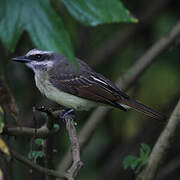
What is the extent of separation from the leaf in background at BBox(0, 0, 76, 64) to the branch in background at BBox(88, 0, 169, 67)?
3109mm

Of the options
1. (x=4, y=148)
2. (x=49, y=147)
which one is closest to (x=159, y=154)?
(x=49, y=147)

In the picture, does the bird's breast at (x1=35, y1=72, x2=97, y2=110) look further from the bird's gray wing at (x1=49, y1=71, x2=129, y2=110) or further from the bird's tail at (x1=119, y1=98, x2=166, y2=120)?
the bird's tail at (x1=119, y1=98, x2=166, y2=120)

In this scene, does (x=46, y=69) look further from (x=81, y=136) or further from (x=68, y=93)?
(x=81, y=136)

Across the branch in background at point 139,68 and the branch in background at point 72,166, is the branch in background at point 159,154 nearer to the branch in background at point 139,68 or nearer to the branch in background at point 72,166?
the branch in background at point 72,166

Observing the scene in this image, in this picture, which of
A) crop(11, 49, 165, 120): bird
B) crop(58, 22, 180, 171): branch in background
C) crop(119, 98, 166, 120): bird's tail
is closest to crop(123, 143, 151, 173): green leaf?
crop(119, 98, 166, 120): bird's tail

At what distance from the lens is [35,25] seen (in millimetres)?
1960

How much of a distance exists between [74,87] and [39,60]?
50 cm

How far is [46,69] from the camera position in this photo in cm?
419

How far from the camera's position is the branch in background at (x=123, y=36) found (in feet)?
16.8

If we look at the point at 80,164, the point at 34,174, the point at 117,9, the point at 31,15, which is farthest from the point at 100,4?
the point at 34,174

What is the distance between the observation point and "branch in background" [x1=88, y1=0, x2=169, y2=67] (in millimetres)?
5125

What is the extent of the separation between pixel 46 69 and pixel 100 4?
2155mm

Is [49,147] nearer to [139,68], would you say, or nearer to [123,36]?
[139,68]

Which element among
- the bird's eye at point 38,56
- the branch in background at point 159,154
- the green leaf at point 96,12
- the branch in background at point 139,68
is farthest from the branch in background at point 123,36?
the green leaf at point 96,12
